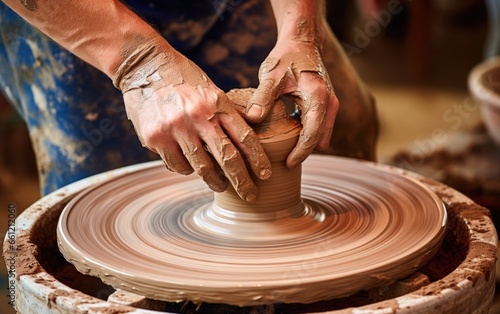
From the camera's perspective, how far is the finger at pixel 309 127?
158 centimetres

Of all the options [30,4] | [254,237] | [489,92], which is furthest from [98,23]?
[489,92]

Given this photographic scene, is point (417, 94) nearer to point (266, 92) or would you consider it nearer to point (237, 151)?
point (266, 92)

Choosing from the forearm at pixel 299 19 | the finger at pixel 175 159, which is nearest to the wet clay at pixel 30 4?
the finger at pixel 175 159

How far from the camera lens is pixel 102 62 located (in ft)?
5.45

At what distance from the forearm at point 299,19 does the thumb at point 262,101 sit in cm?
24

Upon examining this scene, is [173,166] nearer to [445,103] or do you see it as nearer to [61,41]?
[61,41]

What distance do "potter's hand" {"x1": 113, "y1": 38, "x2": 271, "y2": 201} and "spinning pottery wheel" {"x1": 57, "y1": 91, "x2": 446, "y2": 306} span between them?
60mm

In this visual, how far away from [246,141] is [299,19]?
497mm

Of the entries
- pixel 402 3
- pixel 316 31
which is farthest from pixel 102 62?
pixel 402 3

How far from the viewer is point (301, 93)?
5.45 feet

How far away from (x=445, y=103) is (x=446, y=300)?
4205mm

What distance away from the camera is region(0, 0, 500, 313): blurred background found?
3.90m

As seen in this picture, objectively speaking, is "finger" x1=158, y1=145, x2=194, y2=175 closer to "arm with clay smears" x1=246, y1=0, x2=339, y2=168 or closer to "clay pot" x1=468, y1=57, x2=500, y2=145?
"arm with clay smears" x1=246, y1=0, x2=339, y2=168

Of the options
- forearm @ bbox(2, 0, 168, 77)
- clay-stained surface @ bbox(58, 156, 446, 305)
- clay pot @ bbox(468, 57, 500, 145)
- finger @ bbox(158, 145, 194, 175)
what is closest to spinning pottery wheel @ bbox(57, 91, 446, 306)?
clay-stained surface @ bbox(58, 156, 446, 305)
